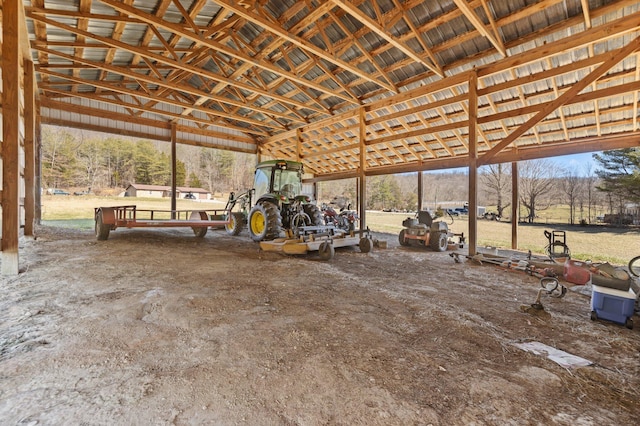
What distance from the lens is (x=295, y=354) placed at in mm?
1852

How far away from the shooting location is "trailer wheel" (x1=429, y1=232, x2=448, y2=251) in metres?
7.05

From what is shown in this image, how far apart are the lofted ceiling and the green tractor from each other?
7.60 feet

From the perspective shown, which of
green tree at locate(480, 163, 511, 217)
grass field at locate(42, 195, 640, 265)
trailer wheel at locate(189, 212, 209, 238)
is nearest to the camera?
trailer wheel at locate(189, 212, 209, 238)

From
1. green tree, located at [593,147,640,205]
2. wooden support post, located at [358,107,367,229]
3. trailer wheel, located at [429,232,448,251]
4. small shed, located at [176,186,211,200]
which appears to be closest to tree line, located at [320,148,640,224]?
green tree, located at [593,147,640,205]

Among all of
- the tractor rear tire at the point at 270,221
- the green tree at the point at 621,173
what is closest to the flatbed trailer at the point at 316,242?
the tractor rear tire at the point at 270,221

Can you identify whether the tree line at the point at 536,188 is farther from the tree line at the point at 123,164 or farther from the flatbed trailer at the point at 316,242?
the tree line at the point at 123,164

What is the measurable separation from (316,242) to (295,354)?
3680 mm

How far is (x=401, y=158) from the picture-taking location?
11023mm

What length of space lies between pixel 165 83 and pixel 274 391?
27.2ft

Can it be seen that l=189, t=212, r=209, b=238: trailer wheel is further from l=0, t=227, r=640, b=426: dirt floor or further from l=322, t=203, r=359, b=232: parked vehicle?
l=0, t=227, r=640, b=426: dirt floor

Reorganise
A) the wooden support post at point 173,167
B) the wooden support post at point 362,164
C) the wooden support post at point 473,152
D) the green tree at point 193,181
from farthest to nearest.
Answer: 1. the green tree at point 193,181
2. the wooden support post at point 173,167
3. the wooden support post at point 362,164
4. the wooden support post at point 473,152

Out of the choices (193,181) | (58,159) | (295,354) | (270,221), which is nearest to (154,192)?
(193,181)

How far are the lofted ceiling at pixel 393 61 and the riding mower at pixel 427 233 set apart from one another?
77.0 inches

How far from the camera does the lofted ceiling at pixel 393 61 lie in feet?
16.0
